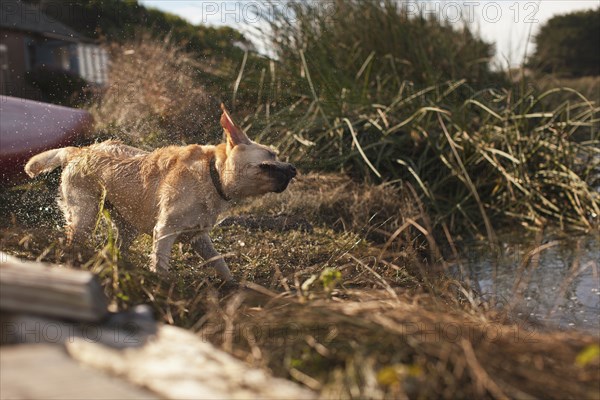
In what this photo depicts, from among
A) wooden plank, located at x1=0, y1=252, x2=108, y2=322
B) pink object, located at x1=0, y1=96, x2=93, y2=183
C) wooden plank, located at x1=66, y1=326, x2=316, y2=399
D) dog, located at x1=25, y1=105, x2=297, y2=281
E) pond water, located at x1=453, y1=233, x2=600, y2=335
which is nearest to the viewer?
wooden plank, located at x1=66, y1=326, x2=316, y2=399

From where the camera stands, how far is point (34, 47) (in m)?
27.4

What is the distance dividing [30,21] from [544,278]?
23.1 meters

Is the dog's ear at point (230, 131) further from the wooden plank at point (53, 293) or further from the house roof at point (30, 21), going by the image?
the house roof at point (30, 21)

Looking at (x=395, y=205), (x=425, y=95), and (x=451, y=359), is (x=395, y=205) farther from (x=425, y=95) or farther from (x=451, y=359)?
(x=451, y=359)

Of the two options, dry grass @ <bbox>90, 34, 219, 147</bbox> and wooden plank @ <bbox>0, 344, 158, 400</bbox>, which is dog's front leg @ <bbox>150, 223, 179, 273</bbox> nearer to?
wooden plank @ <bbox>0, 344, 158, 400</bbox>

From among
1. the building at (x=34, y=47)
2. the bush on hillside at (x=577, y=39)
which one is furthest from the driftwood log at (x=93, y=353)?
the bush on hillside at (x=577, y=39)

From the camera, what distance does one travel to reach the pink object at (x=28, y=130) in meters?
7.58

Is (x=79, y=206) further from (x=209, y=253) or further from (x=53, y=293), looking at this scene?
(x=53, y=293)

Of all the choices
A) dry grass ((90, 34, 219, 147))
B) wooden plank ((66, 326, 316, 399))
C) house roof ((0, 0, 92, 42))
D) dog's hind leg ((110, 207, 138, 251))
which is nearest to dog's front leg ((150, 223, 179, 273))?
dog's hind leg ((110, 207, 138, 251))

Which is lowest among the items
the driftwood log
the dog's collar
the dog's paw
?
the dog's paw

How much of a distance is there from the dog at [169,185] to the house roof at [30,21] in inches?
665

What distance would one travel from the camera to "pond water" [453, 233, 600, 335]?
496cm

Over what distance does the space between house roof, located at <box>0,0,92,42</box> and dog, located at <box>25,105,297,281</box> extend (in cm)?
1689

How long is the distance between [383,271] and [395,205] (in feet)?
7.70
